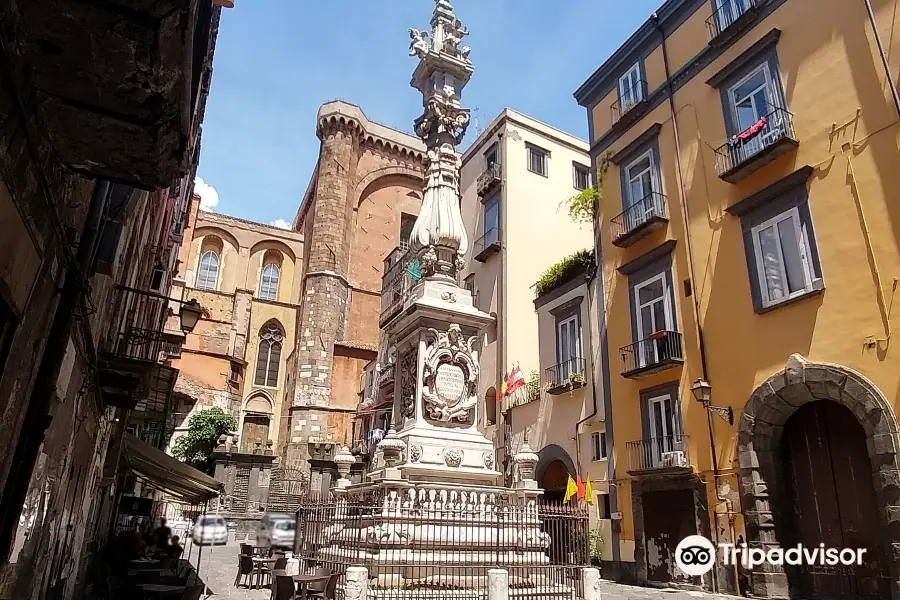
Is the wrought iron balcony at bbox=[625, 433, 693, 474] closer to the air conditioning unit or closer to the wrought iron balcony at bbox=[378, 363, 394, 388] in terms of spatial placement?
the air conditioning unit

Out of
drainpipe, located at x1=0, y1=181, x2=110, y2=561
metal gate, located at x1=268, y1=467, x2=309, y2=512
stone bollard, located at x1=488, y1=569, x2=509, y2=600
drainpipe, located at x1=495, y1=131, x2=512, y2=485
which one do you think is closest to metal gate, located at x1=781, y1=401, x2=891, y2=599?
stone bollard, located at x1=488, y1=569, x2=509, y2=600

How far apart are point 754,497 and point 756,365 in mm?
2732

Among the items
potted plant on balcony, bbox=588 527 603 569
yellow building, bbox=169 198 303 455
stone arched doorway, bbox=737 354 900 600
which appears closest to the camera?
stone arched doorway, bbox=737 354 900 600

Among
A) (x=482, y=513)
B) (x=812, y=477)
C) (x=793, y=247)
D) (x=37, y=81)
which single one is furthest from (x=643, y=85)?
(x=37, y=81)

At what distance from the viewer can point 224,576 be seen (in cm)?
1353

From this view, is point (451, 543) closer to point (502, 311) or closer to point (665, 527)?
point (665, 527)

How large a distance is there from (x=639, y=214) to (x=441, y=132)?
8189 millimetres

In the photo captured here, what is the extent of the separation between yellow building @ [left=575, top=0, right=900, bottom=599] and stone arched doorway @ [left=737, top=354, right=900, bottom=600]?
4 centimetres

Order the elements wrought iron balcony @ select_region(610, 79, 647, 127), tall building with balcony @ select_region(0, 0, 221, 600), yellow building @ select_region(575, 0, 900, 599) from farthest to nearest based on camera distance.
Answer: wrought iron balcony @ select_region(610, 79, 647, 127)
yellow building @ select_region(575, 0, 900, 599)
tall building with balcony @ select_region(0, 0, 221, 600)

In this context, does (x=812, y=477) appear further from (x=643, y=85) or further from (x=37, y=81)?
(x=37, y=81)

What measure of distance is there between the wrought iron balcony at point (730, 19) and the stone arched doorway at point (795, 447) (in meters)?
8.26

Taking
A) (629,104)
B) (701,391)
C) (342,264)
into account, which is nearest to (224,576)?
(701,391)

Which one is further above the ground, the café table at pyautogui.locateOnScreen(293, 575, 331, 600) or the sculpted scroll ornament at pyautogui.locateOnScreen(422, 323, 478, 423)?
the sculpted scroll ornament at pyautogui.locateOnScreen(422, 323, 478, 423)

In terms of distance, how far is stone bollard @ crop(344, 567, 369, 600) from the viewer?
21.1 feet
